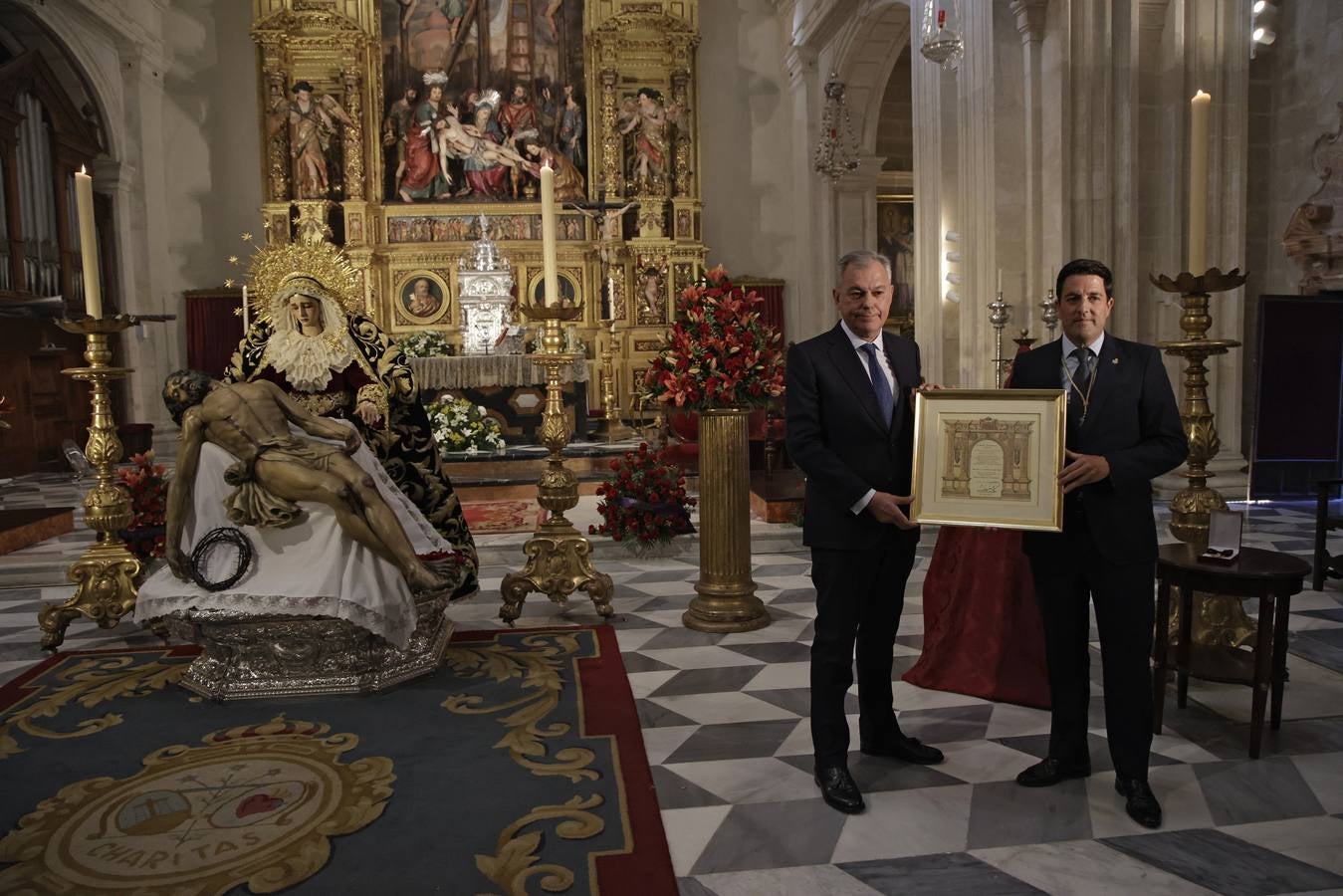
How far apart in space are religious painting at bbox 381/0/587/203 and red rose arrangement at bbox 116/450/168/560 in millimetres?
10589

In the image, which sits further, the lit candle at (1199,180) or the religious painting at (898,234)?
the religious painting at (898,234)

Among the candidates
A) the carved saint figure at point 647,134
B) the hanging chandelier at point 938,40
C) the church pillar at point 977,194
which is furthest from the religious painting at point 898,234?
the hanging chandelier at point 938,40

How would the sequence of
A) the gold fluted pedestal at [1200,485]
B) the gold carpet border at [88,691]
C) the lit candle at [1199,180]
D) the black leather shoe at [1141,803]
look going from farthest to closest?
the gold fluted pedestal at [1200,485] < the gold carpet border at [88,691] < the lit candle at [1199,180] < the black leather shoe at [1141,803]

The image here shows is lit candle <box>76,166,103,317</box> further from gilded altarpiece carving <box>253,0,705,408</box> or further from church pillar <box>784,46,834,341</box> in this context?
church pillar <box>784,46,834,341</box>

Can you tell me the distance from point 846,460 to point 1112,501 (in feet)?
2.60

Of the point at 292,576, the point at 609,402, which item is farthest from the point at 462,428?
the point at 292,576

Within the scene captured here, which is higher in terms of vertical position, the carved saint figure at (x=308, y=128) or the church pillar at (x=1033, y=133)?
the carved saint figure at (x=308, y=128)

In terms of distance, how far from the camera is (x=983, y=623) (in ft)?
14.1

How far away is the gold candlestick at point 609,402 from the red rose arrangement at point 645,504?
20.0 feet

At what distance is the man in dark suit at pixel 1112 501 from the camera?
2.95 m

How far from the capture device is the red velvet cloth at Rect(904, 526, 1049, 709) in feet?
13.7

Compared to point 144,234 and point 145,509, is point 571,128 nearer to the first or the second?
point 144,234

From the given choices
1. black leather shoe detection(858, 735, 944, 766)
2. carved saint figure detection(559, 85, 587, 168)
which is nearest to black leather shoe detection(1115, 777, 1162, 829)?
black leather shoe detection(858, 735, 944, 766)

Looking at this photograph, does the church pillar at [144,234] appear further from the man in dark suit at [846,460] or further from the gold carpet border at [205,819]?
the man in dark suit at [846,460]
